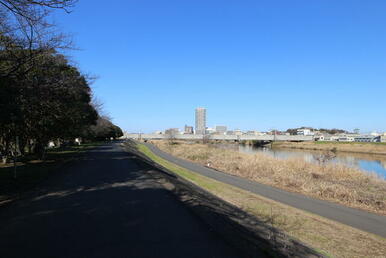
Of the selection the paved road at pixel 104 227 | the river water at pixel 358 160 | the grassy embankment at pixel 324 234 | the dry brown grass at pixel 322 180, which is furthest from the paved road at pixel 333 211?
the river water at pixel 358 160

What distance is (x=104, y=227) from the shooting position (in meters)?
6.38

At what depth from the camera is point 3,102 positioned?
10.9 metres

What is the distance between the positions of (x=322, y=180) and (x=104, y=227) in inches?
836

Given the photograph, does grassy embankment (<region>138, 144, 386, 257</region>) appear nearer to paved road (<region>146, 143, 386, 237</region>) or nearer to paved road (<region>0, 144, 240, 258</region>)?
paved road (<region>146, 143, 386, 237</region>)

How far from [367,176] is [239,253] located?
79.5ft

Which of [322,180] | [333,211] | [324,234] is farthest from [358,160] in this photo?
[324,234]

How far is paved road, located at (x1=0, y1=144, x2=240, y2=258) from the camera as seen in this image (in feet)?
16.7

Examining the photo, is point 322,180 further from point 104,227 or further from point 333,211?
point 104,227

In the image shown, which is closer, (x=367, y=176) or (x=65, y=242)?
(x=65, y=242)

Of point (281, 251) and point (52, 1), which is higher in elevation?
point (52, 1)

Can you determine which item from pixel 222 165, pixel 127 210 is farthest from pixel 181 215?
pixel 222 165

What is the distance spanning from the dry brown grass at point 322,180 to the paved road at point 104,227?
41.4ft

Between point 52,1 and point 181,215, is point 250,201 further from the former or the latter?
point 52,1

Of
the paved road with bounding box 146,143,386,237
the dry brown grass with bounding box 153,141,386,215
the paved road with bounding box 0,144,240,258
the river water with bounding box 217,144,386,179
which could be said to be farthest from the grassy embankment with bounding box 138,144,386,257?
the river water with bounding box 217,144,386,179
